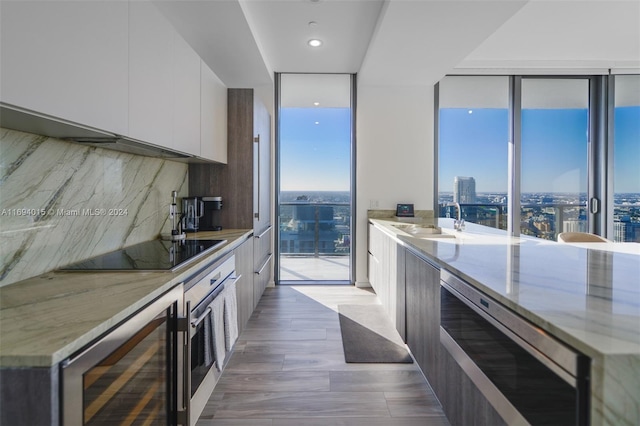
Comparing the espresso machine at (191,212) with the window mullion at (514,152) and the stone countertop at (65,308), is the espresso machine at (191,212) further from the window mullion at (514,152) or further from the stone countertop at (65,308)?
the window mullion at (514,152)

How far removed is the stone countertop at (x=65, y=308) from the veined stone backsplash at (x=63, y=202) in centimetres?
14

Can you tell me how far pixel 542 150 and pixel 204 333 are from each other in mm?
4657

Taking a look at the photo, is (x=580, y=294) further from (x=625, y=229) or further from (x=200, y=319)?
(x=625, y=229)

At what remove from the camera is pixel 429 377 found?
184 cm

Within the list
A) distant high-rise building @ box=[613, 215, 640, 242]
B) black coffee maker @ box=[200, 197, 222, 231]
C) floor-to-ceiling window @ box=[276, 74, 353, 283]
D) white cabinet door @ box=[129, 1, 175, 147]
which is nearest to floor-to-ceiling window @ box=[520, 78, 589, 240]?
distant high-rise building @ box=[613, 215, 640, 242]

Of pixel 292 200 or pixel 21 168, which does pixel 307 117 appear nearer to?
pixel 292 200

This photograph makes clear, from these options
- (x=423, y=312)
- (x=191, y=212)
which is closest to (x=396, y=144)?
(x=191, y=212)

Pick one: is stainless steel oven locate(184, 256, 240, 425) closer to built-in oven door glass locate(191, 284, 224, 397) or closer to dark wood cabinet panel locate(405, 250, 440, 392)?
built-in oven door glass locate(191, 284, 224, 397)

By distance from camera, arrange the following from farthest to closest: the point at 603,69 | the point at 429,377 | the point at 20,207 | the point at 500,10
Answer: the point at 603,69 < the point at 500,10 < the point at 429,377 < the point at 20,207

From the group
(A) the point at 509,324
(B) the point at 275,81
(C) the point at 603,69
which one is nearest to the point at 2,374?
(A) the point at 509,324

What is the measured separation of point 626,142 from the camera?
14.3ft

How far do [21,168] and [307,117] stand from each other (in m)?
3.40

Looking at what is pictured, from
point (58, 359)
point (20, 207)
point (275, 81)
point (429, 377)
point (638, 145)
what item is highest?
point (275, 81)

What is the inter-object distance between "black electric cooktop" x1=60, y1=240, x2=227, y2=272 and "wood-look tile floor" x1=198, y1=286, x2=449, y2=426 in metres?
0.87
